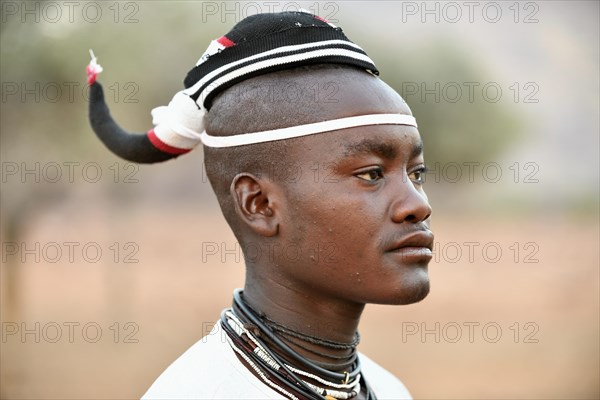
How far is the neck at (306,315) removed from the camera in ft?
9.31

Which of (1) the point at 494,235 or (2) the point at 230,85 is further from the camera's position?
(1) the point at 494,235

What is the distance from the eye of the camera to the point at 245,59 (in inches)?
113

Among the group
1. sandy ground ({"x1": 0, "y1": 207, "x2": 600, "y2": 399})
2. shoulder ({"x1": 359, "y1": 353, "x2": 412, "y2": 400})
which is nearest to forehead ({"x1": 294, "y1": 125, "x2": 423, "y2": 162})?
shoulder ({"x1": 359, "y1": 353, "x2": 412, "y2": 400})

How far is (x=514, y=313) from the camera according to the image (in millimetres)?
15125

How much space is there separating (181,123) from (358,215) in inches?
33.3

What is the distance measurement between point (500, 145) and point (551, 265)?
744 cm

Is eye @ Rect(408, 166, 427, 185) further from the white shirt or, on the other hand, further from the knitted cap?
the white shirt

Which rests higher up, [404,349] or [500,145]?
[500,145]

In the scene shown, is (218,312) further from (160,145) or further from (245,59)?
(245,59)

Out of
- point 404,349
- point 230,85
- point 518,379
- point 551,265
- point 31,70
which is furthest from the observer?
point 551,265

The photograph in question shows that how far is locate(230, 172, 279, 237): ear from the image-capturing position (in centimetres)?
279

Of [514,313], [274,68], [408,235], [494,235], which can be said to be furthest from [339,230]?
[494,235]

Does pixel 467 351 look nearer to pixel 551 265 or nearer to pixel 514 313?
pixel 514 313

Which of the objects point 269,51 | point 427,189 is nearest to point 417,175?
point 269,51
